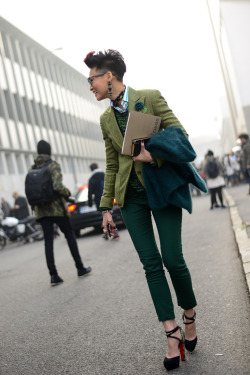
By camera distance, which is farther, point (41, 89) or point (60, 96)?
point (60, 96)

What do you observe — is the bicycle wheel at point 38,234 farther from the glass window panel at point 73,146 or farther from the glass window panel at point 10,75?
the glass window panel at point 73,146

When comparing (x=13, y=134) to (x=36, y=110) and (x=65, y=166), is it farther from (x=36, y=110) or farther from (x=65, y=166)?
(x=65, y=166)

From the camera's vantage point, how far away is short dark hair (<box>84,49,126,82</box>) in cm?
349

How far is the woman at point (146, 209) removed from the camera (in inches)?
132

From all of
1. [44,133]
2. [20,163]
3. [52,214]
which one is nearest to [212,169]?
[52,214]

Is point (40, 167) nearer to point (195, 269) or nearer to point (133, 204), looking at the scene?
point (195, 269)

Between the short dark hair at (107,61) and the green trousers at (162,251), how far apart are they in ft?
2.65

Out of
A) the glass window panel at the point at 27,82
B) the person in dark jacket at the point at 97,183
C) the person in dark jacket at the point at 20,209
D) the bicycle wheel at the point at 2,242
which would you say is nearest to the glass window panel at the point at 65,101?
the glass window panel at the point at 27,82

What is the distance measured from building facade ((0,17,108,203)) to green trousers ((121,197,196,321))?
30.3m

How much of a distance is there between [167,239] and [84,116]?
2223 inches

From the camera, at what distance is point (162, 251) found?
3.40 meters

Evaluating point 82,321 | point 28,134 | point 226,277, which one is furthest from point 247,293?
point 28,134

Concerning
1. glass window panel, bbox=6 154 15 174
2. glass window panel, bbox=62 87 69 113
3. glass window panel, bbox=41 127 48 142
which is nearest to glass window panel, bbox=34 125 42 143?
glass window panel, bbox=41 127 48 142

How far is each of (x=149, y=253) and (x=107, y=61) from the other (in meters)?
1.22
